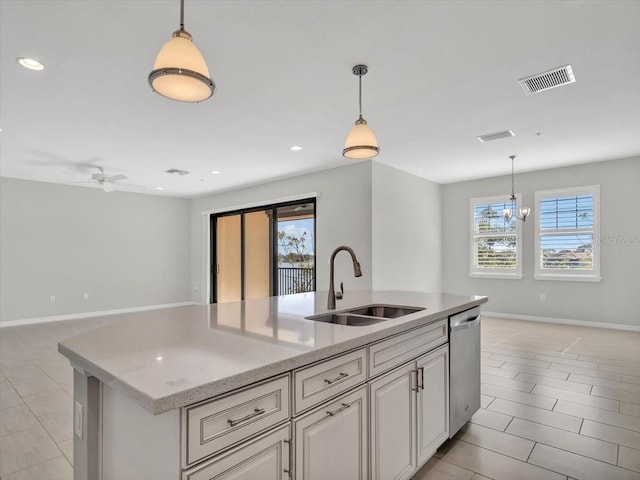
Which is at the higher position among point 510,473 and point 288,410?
point 288,410

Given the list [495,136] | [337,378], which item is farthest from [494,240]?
[337,378]

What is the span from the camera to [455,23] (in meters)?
2.38

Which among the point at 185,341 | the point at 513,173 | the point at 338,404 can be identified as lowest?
the point at 338,404

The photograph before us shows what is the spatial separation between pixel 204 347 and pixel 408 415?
1138 millimetres

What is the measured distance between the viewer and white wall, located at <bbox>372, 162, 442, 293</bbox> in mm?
5832

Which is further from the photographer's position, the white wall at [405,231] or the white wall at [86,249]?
the white wall at [86,249]

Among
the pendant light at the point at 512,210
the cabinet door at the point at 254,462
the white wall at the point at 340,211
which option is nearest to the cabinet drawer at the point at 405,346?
the cabinet door at the point at 254,462

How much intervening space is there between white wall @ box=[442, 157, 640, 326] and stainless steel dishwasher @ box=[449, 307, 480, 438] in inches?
185

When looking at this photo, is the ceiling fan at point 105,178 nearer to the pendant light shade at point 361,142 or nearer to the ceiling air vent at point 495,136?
the pendant light shade at point 361,142

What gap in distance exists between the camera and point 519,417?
2.83 meters

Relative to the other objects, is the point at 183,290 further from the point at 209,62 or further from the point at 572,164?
the point at 572,164

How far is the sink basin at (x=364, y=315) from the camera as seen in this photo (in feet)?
7.07

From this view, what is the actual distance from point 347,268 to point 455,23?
4.03 meters

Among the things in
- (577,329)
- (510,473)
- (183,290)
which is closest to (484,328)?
(577,329)
